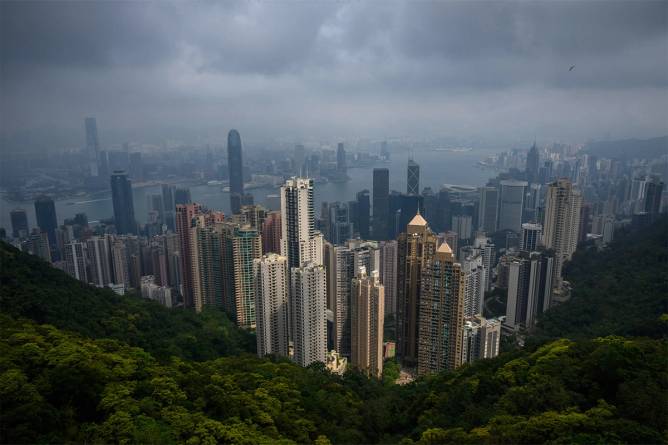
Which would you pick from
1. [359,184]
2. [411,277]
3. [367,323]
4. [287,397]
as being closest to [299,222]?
[411,277]

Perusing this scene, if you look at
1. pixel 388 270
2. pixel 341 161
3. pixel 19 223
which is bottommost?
pixel 388 270

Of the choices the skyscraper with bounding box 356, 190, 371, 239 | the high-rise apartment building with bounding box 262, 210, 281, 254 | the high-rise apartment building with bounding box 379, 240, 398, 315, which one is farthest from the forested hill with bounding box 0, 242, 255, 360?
the skyscraper with bounding box 356, 190, 371, 239

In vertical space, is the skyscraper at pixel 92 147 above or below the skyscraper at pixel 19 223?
above

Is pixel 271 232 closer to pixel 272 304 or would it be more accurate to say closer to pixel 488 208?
pixel 272 304

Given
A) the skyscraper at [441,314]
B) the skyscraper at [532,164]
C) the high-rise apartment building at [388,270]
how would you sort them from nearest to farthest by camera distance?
1. the skyscraper at [441,314]
2. the high-rise apartment building at [388,270]
3. the skyscraper at [532,164]

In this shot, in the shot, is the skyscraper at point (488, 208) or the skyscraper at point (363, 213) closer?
the skyscraper at point (363, 213)

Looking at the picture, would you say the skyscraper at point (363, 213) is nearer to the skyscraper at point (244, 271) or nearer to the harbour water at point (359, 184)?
the harbour water at point (359, 184)

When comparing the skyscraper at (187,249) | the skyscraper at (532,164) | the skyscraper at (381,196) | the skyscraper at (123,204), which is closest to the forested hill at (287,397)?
the skyscraper at (187,249)
